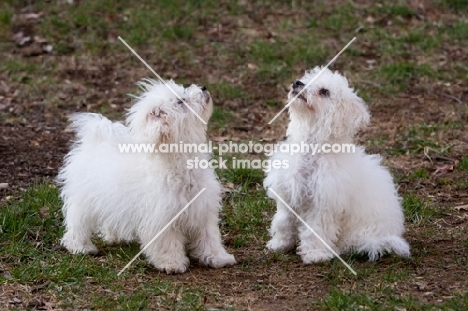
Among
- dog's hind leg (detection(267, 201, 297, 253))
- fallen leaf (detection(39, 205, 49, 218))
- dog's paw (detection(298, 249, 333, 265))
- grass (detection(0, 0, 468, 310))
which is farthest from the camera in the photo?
fallen leaf (detection(39, 205, 49, 218))

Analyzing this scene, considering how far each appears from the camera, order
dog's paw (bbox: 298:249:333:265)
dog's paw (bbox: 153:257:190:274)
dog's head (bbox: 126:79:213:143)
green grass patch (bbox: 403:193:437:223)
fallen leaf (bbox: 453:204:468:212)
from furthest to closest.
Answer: fallen leaf (bbox: 453:204:468:212), green grass patch (bbox: 403:193:437:223), dog's paw (bbox: 298:249:333:265), dog's paw (bbox: 153:257:190:274), dog's head (bbox: 126:79:213:143)

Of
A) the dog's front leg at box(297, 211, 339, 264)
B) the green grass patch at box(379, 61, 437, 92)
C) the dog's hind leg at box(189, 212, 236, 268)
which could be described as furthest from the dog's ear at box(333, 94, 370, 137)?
the green grass patch at box(379, 61, 437, 92)

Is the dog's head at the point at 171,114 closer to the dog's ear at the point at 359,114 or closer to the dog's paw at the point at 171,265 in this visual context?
the dog's paw at the point at 171,265

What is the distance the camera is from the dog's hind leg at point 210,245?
506 centimetres

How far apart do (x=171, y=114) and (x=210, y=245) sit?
0.91 meters

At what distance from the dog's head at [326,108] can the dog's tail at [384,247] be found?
2.38 ft

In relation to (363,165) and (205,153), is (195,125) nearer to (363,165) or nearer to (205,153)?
(205,153)

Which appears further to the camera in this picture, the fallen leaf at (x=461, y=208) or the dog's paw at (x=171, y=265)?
the fallen leaf at (x=461, y=208)

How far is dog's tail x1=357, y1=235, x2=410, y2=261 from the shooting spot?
5023 mm

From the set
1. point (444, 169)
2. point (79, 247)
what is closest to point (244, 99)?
point (444, 169)

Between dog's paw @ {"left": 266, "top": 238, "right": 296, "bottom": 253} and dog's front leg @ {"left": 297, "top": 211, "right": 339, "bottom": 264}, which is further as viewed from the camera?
dog's paw @ {"left": 266, "top": 238, "right": 296, "bottom": 253}

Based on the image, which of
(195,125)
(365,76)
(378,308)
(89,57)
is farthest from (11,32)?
(378,308)

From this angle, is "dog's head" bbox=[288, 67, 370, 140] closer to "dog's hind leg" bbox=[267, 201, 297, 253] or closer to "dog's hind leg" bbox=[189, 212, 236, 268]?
"dog's hind leg" bbox=[267, 201, 297, 253]

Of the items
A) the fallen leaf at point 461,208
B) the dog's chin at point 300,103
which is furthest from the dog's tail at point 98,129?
the fallen leaf at point 461,208
